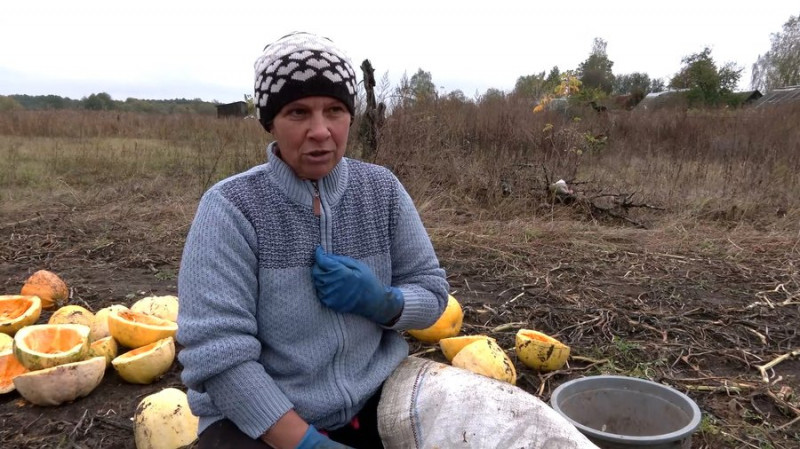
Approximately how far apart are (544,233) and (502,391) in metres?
3.66

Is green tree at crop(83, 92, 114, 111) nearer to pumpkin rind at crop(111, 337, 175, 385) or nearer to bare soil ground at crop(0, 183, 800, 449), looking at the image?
bare soil ground at crop(0, 183, 800, 449)

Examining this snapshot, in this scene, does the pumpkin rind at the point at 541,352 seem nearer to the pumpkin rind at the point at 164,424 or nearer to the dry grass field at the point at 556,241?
the dry grass field at the point at 556,241

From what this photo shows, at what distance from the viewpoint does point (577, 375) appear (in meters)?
2.54

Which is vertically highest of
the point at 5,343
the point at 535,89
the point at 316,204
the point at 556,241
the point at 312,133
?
the point at 535,89

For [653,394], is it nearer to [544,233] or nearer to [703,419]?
[703,419]

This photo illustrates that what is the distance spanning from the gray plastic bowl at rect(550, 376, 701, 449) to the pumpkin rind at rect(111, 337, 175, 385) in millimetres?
1572

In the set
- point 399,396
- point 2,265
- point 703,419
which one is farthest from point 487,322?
point 2,265

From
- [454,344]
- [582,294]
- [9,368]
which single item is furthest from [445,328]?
[9,368]

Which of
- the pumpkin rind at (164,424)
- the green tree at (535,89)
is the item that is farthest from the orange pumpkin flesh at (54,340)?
the green tree at (535,89)

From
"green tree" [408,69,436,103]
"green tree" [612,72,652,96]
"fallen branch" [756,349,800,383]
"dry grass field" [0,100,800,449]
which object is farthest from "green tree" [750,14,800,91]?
"fallen branch" [756,349,800,383]

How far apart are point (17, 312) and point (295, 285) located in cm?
216

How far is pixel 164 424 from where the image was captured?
6.21 feet

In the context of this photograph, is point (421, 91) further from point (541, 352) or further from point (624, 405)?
point (624, 405)

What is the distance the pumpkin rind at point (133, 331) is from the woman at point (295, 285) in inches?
47.1
